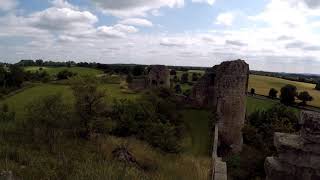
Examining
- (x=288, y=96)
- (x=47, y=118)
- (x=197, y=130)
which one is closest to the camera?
(x=47, y=118)

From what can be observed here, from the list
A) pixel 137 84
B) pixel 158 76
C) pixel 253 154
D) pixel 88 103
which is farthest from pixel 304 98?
pixel 88 103

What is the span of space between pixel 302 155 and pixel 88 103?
43.9 ft

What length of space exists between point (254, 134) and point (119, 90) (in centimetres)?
2047

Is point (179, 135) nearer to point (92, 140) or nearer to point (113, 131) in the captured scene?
point (113, 131)

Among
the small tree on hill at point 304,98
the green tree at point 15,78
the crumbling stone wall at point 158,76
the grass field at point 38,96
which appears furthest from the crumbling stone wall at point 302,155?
the green tree at point 15,78

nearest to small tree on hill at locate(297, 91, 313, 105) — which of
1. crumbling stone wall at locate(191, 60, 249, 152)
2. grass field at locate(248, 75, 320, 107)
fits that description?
grass field at locate(248, 75, 320, 107)

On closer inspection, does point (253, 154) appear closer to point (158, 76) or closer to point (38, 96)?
point (158, 76)

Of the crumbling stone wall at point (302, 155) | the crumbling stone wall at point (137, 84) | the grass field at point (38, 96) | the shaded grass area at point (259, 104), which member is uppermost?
the crumbling stone wall at point (302, 155)

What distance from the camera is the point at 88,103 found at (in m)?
17.5

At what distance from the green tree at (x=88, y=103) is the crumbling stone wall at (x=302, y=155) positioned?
1245cm

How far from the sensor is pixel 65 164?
714 centimetres

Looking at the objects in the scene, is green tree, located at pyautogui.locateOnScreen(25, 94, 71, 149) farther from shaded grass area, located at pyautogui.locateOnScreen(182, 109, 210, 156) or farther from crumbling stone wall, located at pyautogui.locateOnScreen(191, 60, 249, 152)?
crumbling stone wall, located at pyautogui.locateOnScreen(191, 60, 249, 152)

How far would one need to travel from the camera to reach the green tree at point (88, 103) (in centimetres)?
1728

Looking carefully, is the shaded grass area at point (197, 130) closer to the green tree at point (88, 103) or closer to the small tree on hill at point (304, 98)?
the green tree at point (88, 103)
